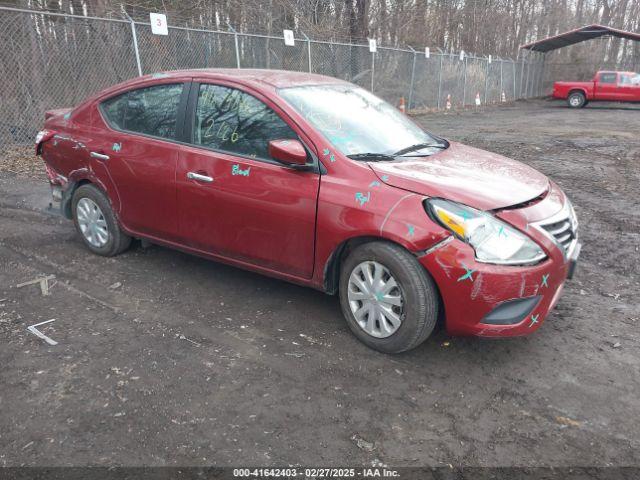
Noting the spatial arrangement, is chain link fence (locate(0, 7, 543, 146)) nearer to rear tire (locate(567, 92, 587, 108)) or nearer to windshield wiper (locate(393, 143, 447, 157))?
windshield wiper (locate(393, 143, 447, 157))

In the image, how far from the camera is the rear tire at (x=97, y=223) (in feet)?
15.5

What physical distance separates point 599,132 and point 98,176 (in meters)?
14.1

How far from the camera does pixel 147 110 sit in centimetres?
439

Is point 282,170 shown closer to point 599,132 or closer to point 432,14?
point 599,132

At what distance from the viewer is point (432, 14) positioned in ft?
86.2

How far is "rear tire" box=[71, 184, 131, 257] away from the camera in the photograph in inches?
186

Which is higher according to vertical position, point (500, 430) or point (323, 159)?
point (323, 159)

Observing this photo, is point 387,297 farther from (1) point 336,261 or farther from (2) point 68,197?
(2) point 68,197

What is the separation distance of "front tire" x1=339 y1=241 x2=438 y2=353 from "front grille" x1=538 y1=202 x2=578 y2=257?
0.78m

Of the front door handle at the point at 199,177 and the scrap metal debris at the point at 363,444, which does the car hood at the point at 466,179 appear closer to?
the front door handle at the point at 199,177

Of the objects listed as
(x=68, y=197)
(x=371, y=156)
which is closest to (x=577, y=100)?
(x=371, y=156)

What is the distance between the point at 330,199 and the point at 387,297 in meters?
0.70

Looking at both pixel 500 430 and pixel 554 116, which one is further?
pixel 554 116

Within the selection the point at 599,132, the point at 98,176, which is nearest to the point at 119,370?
the point at 98,176
